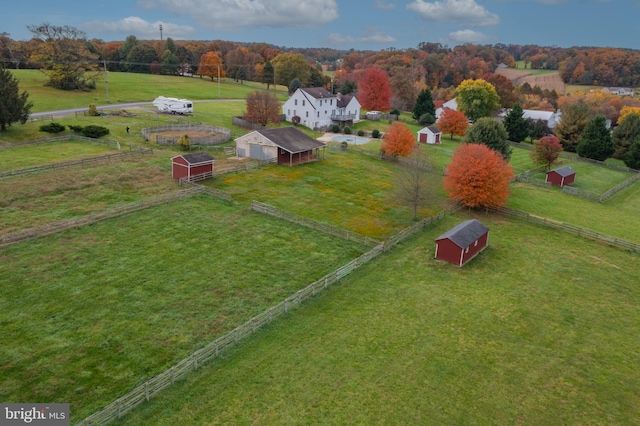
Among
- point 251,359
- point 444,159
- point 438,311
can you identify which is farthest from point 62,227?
point 444,159

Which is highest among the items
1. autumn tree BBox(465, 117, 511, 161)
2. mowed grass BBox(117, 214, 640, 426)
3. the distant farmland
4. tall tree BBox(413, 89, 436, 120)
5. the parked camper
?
the distant farmland

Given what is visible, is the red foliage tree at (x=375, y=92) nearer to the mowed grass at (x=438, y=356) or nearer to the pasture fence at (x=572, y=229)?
the pasture fence at (x=572, y=229)

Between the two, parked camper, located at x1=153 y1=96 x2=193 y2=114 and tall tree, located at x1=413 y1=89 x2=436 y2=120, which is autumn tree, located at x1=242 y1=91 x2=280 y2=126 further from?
tall tree, located at x1=413 y1=89 x2=436 y2=120

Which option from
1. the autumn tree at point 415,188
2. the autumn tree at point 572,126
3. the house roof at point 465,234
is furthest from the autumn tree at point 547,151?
the house roof at point 465,234

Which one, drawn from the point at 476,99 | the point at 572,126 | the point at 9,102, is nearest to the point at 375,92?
the point at 476,99

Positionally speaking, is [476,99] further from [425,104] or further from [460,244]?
[460,244]

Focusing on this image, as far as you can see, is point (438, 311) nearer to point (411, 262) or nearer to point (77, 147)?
point (411, 262)

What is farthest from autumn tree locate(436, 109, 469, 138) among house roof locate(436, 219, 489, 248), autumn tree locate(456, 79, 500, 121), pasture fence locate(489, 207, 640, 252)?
house roof locate(436, 219, 489, 248)
